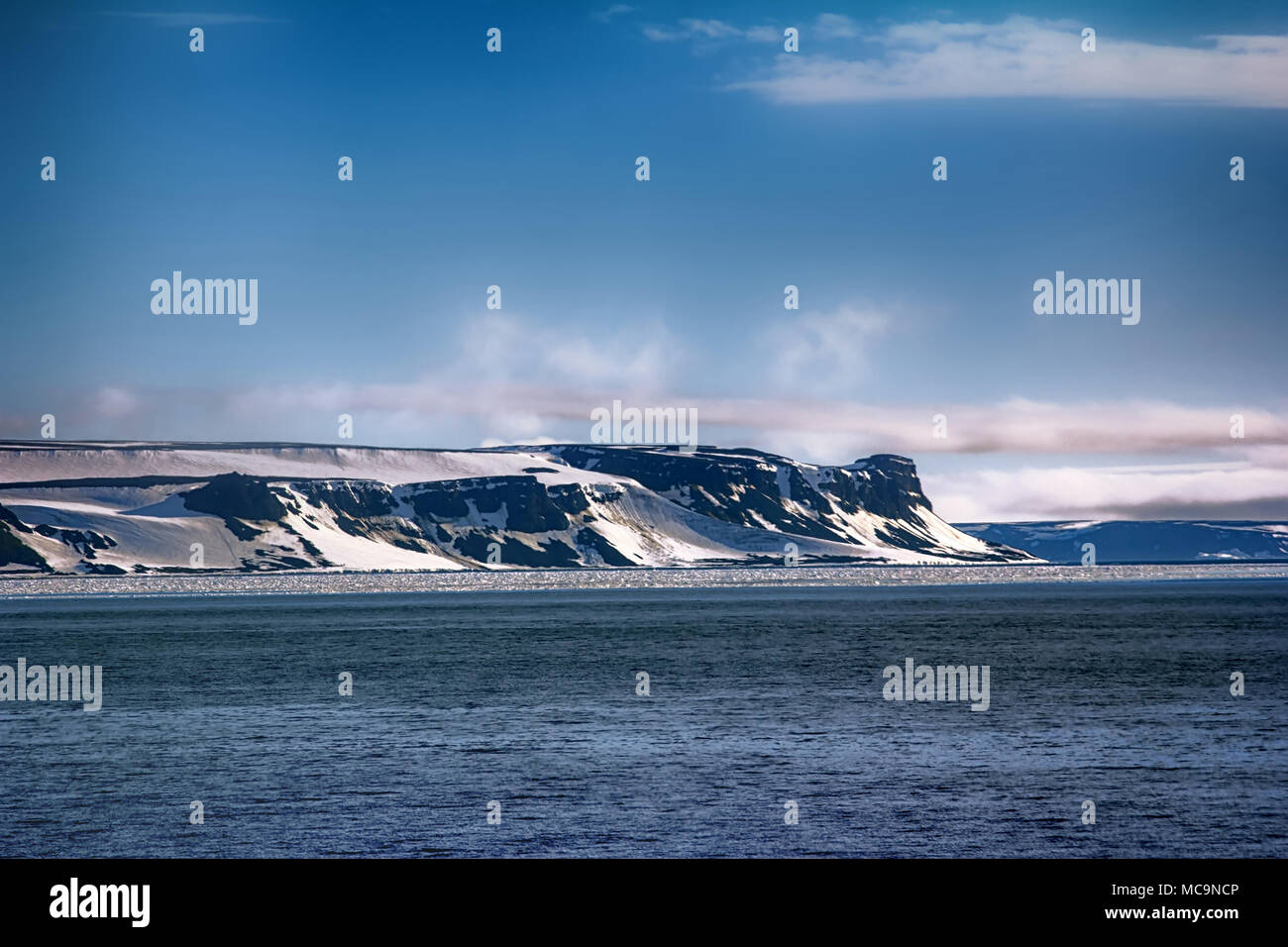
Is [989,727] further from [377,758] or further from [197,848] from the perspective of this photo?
[197,848]

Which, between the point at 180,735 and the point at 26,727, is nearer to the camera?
the point at 180,735

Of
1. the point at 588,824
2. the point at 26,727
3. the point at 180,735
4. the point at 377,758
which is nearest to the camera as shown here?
the point at 588,824
